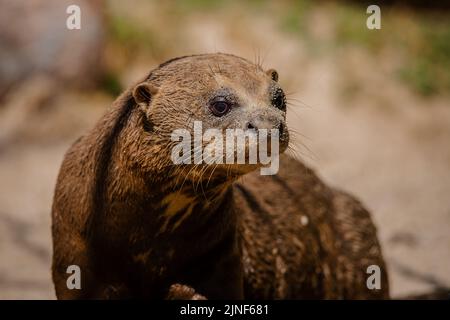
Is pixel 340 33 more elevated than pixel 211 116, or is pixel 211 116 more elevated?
pixel 340 33

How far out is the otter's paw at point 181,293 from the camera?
367cm

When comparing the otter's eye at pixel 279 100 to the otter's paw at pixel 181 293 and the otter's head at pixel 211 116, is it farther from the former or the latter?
the otter's paw at pixel 181 293

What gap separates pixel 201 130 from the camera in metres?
3.33

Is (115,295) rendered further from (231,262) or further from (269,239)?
(269,239)

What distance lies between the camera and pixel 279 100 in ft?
11.3

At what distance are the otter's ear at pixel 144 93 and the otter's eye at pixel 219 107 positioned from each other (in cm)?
30

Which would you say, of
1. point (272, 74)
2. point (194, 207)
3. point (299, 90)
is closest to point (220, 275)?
point (194, 207)

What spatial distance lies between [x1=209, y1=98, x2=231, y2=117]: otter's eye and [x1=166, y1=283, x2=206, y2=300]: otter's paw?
850mm

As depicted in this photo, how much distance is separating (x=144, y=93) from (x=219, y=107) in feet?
1.23

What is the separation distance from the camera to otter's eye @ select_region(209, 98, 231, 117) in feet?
10.8

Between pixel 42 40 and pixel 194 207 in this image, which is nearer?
pixel 194 207

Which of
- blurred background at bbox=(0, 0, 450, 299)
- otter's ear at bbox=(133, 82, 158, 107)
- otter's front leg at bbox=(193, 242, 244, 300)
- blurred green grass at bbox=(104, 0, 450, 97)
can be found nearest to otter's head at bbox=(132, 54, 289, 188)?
otter's ear at bbox=(133, 82, 158, 107)

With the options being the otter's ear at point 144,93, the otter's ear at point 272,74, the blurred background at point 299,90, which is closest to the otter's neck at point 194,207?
the otter's ear at point 144,93

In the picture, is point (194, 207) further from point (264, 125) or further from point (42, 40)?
point (42, 40)
